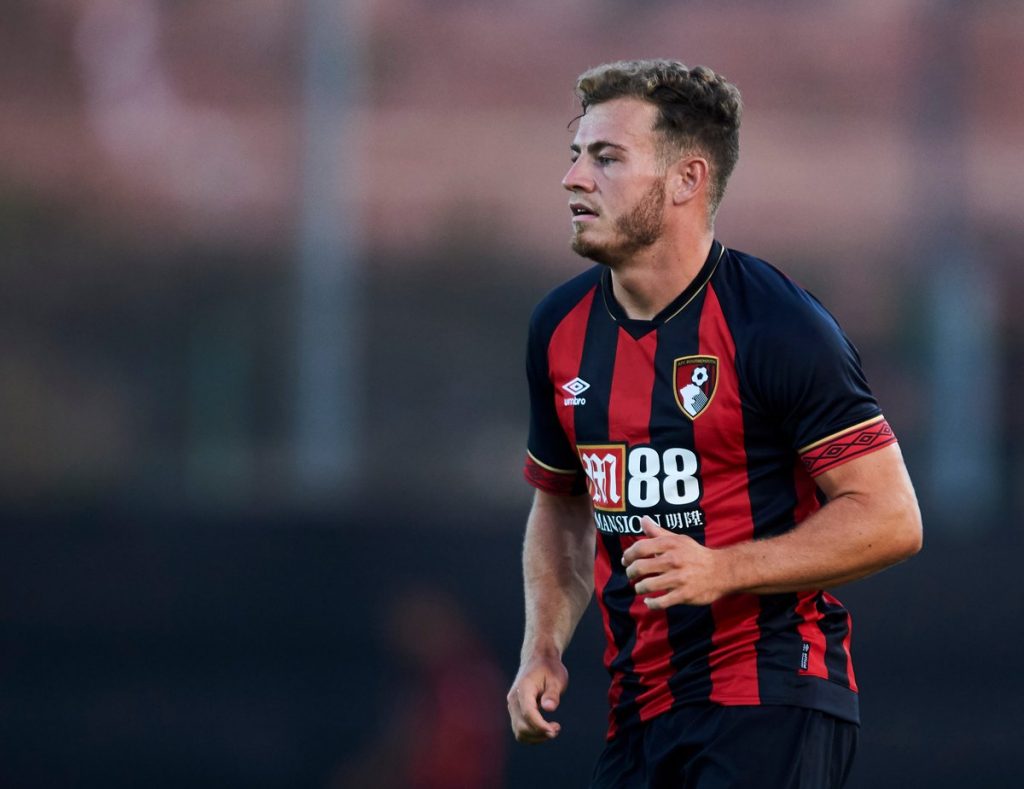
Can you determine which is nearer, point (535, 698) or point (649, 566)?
point (649, 566)

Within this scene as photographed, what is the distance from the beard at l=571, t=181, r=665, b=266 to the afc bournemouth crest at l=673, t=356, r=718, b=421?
1.00 feet

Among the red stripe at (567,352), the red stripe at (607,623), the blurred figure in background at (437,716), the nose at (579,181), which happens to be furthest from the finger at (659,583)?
the blurred figure in background at (437,716)

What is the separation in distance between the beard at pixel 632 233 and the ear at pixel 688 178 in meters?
0.05

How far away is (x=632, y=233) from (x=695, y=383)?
0.40 meters

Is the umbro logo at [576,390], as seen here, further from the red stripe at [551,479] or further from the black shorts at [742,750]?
the black shorts at [742,750]

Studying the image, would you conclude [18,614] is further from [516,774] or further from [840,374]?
[840,374]

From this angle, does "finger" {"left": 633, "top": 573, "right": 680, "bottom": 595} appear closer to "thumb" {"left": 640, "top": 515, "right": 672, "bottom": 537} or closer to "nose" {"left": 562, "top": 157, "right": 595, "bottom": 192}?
"thumb" {"left": 640, "top": 515, "right": 672, "bottom": 537}

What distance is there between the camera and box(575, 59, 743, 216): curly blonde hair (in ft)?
12.2

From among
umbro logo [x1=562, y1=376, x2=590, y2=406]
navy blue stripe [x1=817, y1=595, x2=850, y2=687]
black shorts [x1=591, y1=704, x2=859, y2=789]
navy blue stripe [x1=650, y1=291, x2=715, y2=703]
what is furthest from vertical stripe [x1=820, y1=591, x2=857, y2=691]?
umbro logo [x1=562, y1=376, x2=590, y2=406]

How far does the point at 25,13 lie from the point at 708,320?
13.2m

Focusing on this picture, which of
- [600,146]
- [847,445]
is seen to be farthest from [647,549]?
[600,146]

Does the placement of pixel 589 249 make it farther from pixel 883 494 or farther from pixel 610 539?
pixel 883 494

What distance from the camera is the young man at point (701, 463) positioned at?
10.9ft

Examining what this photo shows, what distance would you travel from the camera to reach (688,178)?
3.77m
